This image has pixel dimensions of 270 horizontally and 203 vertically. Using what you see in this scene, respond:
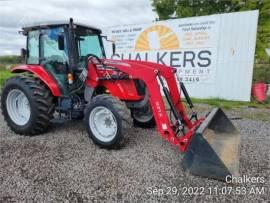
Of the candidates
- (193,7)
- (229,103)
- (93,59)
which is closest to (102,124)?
(93,59)

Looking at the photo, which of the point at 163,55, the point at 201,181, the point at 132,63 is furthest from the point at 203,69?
the point at 201,181

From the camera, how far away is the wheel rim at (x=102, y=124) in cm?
434

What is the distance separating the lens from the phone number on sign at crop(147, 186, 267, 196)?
306cm

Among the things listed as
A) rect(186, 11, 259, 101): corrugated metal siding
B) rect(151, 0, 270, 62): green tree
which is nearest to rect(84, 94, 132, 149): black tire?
rect(186, 11, 259, 101): corrugated metal siding

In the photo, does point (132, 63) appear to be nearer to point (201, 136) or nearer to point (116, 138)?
point (116, 138)

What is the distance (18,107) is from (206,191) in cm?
396

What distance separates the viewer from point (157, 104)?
13.5 feet

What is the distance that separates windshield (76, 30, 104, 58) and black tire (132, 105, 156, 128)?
4.42ft

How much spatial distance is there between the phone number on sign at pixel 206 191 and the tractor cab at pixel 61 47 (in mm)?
2708

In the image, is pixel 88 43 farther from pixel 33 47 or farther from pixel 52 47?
pixel 33 47

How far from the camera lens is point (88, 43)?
17.4 feet

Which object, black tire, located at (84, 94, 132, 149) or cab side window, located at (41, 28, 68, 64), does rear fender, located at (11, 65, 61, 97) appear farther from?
black tire, located at (84, 94, 132, 149)

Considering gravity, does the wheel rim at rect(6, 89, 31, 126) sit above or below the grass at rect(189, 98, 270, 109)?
above

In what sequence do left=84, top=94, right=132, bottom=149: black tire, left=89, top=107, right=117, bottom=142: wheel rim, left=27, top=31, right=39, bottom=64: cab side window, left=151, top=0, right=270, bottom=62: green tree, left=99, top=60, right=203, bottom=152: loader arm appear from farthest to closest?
left=151, top=0, right=270, bottom=62: green tree, left=27, top=31, right=39, bottom=64: cab side window, left=89, top=107, right=117, bottom=142: wheel rim, left=84, top=94, right=132, bottom=149: black tire, left=99, top=60, right=203, bottom=152: loader arm
